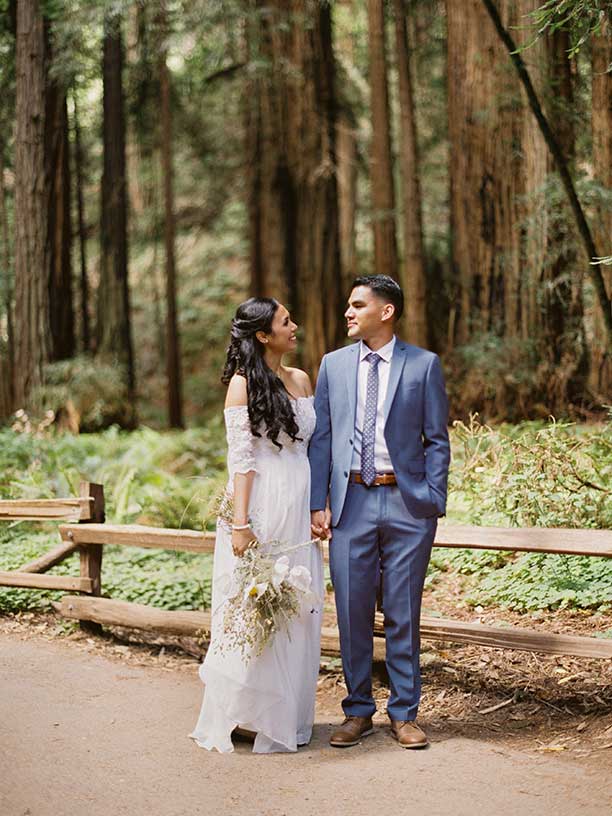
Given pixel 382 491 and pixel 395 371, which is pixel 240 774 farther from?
pixel 395 371

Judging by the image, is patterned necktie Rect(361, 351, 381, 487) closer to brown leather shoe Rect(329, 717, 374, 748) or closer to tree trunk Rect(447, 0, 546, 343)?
brown leather shoe Rect(329, 717, 374, 748)

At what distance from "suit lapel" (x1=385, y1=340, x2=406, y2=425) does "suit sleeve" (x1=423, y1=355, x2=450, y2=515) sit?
150 millimetres

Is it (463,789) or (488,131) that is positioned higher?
(488,131)

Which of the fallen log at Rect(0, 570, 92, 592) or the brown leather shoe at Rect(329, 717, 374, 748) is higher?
the fallen log at Rect(0, 570, 92, 592)

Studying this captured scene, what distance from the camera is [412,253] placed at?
1311 cm

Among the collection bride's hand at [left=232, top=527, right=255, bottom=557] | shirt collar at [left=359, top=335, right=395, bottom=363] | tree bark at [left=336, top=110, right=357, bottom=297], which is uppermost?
tree bark at [left=336, top=110, right=357, bottom=297]

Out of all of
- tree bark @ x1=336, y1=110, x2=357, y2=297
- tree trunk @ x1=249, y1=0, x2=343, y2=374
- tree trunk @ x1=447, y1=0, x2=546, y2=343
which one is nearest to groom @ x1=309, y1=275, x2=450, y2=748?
tree trunk @ x1=447, y1=0, x2=546, y2=343

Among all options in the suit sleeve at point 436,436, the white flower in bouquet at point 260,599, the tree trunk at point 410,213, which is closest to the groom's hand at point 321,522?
the white flower in bouquet at point 260,599

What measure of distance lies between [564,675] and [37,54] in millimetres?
12777

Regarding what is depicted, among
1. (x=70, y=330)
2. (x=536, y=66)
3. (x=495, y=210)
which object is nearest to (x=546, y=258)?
(x=495, y=210)

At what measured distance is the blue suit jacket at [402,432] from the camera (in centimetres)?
501

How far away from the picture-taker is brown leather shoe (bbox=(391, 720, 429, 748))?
4.98m

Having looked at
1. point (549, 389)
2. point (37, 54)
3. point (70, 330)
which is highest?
point (37, 54)

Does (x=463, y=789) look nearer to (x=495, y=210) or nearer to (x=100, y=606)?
(x=100, y=606)
